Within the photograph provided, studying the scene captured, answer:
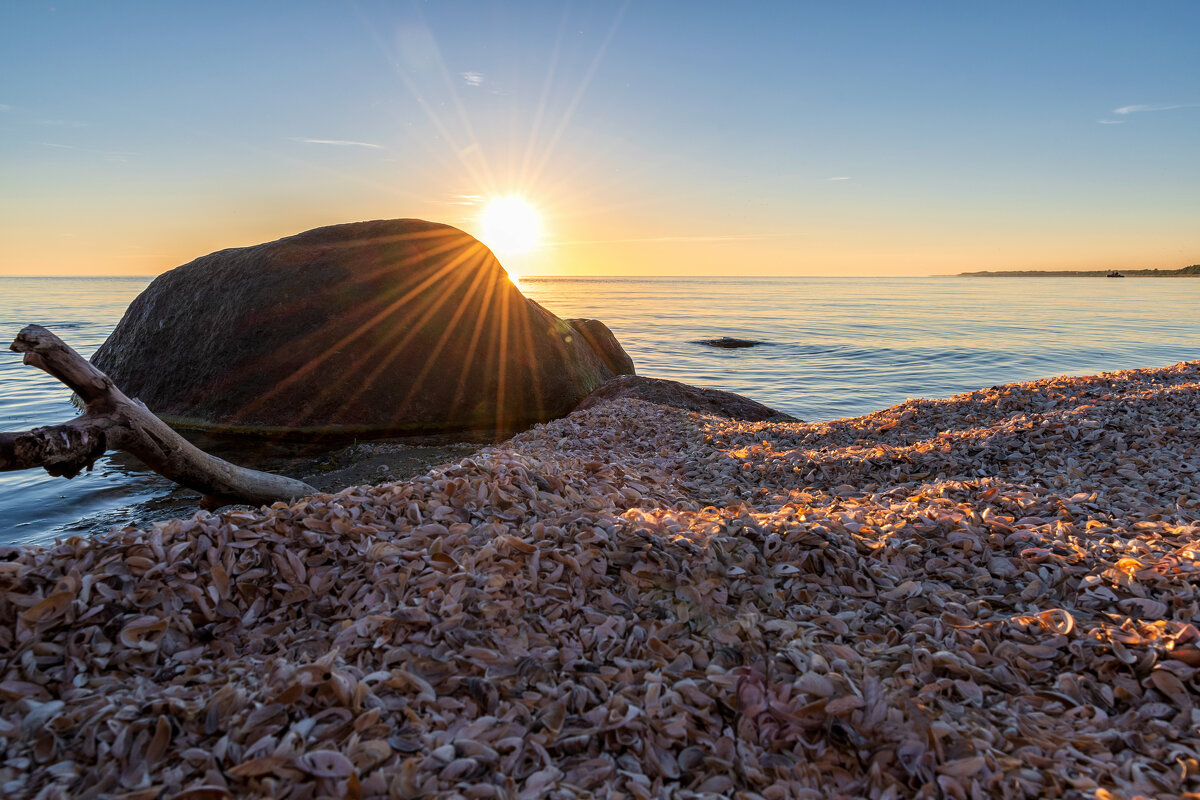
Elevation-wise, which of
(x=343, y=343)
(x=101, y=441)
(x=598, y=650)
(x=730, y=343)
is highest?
(x=343, y=343)

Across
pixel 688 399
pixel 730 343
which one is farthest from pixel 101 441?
pixel 730 343

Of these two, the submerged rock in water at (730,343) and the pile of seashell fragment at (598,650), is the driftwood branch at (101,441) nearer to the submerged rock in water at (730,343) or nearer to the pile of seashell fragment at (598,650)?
the pile of seashell fragment at (598,650)

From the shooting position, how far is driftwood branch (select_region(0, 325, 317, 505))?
314cm

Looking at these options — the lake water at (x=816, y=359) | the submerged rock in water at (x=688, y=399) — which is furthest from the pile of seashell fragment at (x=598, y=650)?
the submerged rock in water at (x=688, y=399)

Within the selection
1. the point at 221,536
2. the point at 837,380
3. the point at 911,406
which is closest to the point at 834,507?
the point at 221,536

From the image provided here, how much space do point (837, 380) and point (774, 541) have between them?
13.1 m

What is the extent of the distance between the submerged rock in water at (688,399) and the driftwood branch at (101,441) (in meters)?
5.90

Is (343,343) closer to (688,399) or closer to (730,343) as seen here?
(688,399)

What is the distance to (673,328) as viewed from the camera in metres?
28.6

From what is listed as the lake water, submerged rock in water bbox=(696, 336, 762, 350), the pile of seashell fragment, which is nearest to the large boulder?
the lake water

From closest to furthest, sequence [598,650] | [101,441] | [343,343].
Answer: [598,650] → [101,441] → [343,343]

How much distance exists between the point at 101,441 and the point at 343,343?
527 centimetres

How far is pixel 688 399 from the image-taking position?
10008 millimetres

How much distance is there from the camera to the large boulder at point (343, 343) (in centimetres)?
828
